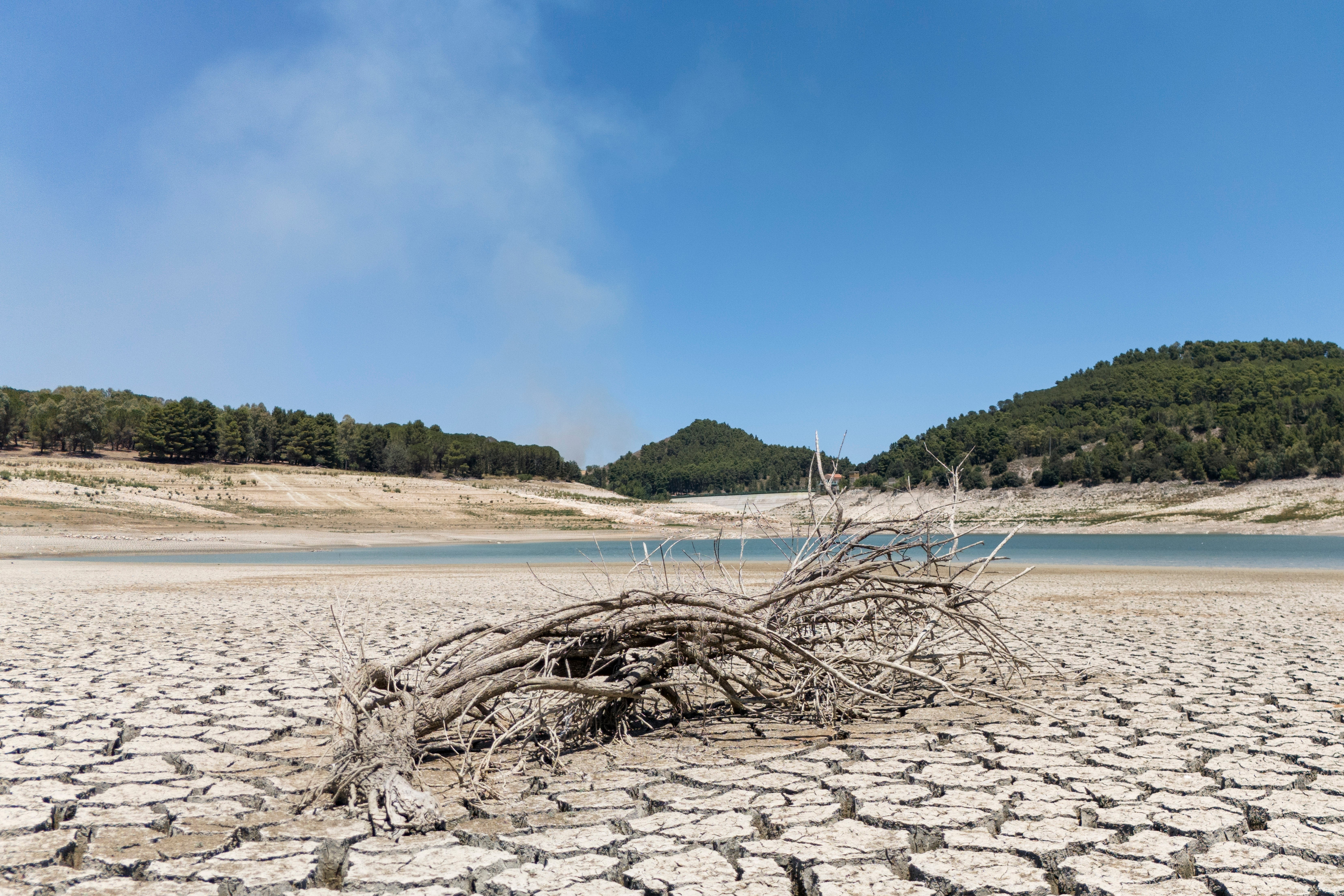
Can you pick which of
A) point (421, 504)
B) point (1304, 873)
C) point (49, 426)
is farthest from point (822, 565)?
point (49, 426)

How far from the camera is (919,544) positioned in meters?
4.92

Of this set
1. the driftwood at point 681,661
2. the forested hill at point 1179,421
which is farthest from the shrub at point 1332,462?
the driftwood at point 681,661

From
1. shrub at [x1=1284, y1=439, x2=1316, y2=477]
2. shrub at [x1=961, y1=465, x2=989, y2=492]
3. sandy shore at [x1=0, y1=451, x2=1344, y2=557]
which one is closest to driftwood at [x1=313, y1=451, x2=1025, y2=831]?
sandy shore at [x1=0, y1=451, x2=1344, y2=557]

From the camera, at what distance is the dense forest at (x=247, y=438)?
64312 millimetres

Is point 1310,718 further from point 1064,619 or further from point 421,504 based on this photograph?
point 421,504

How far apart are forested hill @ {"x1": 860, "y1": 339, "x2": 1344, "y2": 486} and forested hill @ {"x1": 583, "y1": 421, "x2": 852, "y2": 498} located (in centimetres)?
2230

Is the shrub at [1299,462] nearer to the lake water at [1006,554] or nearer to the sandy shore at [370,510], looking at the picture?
the sandy shore at [370,510]

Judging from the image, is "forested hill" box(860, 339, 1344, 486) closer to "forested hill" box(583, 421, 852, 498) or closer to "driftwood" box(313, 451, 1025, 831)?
"forested hill" box(583, 421, 852, 498)

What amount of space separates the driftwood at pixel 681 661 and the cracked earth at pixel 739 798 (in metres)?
0.18

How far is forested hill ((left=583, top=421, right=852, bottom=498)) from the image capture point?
102 m

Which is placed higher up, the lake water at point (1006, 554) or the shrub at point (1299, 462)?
the shrub at point (1299, 462)

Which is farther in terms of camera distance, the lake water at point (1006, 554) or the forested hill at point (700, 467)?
the forested hill at point (700, 467)

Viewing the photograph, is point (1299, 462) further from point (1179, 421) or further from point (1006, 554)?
point (1006, 554)

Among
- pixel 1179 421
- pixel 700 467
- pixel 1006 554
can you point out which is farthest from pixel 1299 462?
pixel 700 467
